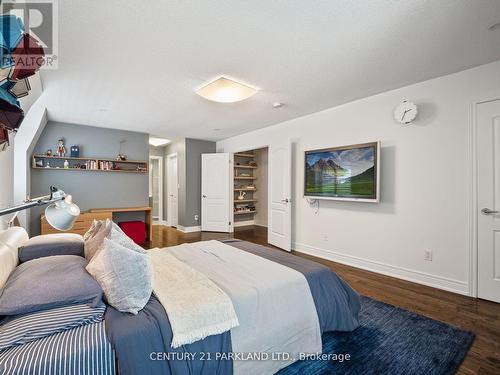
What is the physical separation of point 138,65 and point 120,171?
339 cm

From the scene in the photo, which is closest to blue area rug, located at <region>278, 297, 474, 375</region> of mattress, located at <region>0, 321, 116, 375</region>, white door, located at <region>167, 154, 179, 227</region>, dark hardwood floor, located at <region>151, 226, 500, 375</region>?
dark hardwood floor, located at <region>151, 226, 500, 375</region>

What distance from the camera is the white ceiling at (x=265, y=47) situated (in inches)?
68.7

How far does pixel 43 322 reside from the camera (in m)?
1.08

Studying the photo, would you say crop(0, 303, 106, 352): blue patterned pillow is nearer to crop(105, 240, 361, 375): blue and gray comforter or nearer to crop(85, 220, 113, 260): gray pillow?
crop(105, 240, 361, 375): blue and gray comforter

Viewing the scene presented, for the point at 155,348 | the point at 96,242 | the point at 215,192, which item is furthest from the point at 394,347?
the point at 215,192

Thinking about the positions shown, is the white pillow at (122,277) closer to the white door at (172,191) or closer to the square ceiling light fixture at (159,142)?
the white door at (172,191)

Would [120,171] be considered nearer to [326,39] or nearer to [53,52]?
[53,52]

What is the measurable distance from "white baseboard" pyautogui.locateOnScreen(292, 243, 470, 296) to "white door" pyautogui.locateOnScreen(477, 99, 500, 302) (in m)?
0.20

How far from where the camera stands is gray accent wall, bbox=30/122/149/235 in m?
4.58

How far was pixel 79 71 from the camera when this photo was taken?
2.64 metres

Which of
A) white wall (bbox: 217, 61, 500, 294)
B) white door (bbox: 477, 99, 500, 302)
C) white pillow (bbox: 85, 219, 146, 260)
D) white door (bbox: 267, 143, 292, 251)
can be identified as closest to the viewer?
white pillow (bbox: 85, 219, 146, 260)

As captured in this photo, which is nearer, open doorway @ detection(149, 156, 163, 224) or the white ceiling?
the white ceiling

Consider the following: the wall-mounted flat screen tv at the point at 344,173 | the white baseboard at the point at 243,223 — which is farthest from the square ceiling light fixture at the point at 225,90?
the white baseboard at the point at 243,223

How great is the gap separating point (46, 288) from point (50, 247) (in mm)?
775
